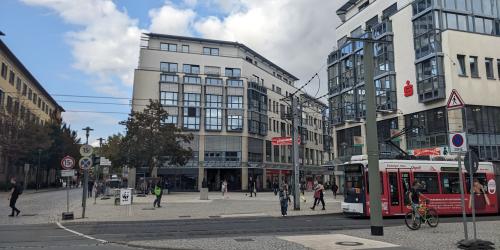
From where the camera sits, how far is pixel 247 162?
7144 cm

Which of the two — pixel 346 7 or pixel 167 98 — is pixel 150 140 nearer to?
pixel 167 98

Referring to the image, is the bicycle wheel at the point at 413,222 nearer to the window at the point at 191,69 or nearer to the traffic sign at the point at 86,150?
the traffic sign at the point at 86,150

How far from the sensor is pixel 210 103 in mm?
71562

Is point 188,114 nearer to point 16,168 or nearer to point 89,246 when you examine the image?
point 16,168

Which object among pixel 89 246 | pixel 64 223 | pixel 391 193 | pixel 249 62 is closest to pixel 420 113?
pixel 391 193

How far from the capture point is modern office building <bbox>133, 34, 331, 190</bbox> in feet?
229

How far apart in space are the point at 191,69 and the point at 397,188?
54361 millimetres

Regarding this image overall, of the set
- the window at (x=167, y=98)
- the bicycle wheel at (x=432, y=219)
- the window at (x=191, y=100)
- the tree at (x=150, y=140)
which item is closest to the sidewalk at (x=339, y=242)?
the bicycle wheel at (x=432, y=219)

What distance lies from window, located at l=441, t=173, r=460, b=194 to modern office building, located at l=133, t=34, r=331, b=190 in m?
45.9

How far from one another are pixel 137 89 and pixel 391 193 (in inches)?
2163

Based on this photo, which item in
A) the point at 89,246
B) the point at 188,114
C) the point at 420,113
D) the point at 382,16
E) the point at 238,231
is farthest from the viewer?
Result: the point at 188,114

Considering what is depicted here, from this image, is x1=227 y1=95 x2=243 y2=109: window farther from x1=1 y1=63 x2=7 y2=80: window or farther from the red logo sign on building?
the red logo sign on building

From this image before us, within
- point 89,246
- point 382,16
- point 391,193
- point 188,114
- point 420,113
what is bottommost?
point 89,246

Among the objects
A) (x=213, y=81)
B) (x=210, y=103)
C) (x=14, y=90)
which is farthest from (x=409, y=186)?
(x=14, y=90)
